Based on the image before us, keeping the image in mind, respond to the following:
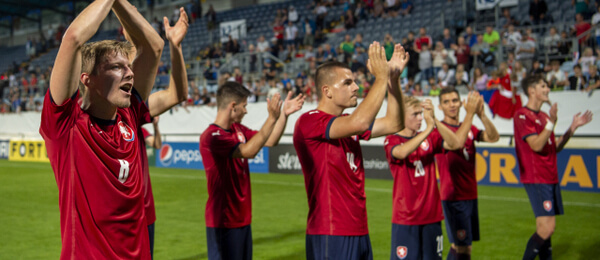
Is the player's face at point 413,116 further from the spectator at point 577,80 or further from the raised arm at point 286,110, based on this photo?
the spectator at point 577,80

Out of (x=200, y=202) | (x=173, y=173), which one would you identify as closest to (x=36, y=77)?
(x=173, y=173)

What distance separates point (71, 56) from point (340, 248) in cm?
229

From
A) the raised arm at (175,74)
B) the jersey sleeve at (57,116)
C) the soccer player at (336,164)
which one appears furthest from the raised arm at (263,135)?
the jersey sleeve at (57,116)

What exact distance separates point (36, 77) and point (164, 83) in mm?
13127

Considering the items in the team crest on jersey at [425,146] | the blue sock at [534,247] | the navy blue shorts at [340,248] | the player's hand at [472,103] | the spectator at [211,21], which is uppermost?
the spectator at [211,21]

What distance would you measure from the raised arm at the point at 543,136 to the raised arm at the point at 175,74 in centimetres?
427

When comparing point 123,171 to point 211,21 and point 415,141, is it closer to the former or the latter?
point 415,141

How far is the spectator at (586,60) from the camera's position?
14.2m

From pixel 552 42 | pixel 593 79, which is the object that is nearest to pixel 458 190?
pixel 593 79

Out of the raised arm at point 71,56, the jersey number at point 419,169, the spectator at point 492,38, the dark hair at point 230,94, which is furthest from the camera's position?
the spectator at point 492,38

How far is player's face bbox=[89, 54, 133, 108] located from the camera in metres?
2.89

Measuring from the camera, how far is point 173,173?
19.2m

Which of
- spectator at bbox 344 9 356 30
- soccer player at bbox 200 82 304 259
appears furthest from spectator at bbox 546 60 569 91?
soccer player at bbox 200 82 304 259

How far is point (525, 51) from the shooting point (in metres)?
15.8
